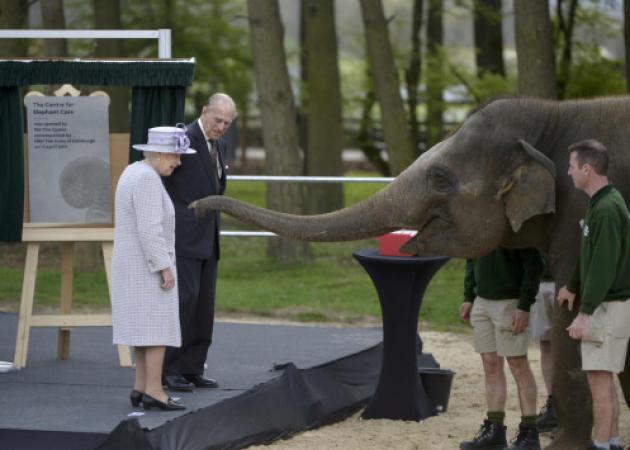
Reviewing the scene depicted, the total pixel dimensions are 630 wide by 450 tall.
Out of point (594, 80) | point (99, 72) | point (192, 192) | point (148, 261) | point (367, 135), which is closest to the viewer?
point (148, 261)

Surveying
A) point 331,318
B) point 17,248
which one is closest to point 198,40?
point 17,248

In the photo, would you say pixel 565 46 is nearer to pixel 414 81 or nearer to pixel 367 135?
pixel 414 81

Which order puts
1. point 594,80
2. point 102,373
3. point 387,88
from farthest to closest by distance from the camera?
1. point 594,80
2. point 387,88
3. point 102,373

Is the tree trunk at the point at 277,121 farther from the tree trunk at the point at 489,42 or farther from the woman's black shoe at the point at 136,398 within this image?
the woman's black shoe at the point at 136,398

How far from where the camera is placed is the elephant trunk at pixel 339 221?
721 centimetres

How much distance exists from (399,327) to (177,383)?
5.05 ft

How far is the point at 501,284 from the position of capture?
25.9 feet

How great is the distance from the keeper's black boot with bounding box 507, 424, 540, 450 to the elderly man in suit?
2.14 metres

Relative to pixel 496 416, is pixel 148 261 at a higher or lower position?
higher

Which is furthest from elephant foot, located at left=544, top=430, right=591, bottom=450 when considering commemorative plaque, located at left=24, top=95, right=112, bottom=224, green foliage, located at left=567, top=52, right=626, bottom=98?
green foliage, located at left=567, top=52, right=626, bottom=98

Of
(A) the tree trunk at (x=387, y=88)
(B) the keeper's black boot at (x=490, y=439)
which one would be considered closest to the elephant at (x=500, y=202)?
(B) the keeper's black boot at (x=490, y=439)

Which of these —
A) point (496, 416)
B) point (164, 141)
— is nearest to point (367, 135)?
point (496, 416)

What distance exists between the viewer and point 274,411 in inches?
335

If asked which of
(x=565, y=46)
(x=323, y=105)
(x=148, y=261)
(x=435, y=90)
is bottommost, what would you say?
(x=148, y=261)
